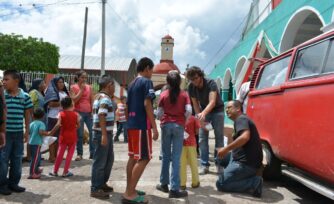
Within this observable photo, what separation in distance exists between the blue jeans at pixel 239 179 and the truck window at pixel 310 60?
1350 mm

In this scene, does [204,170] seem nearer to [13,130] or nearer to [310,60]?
[310,60]

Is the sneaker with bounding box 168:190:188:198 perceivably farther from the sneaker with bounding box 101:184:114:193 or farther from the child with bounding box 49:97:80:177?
the child with bounding box 49:97:80:177

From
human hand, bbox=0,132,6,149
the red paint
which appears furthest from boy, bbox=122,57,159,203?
the red paint

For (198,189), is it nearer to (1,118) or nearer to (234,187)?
(234,187)

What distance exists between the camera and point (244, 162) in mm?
4691

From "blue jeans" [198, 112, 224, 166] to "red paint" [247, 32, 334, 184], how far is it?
79cm

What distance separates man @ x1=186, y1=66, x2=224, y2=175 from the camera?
18.5 feet

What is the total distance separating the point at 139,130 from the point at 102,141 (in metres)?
0.49

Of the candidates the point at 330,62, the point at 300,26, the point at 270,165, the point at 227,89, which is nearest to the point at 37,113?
the point at 270,165

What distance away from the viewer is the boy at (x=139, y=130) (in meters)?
4.15

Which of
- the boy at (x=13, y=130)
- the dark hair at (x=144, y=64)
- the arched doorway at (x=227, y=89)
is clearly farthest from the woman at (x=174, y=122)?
the arched doorway at (x=227, y=89)

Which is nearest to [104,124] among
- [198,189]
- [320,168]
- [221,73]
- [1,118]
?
[1,118]

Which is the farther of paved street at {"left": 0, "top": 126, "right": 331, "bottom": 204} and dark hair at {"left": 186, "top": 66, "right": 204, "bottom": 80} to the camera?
dark hair at {"left": 186, "top": 66, "right": 204, "bottom": 80}

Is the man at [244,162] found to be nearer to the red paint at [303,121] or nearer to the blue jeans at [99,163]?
the red paint at [303,121]
